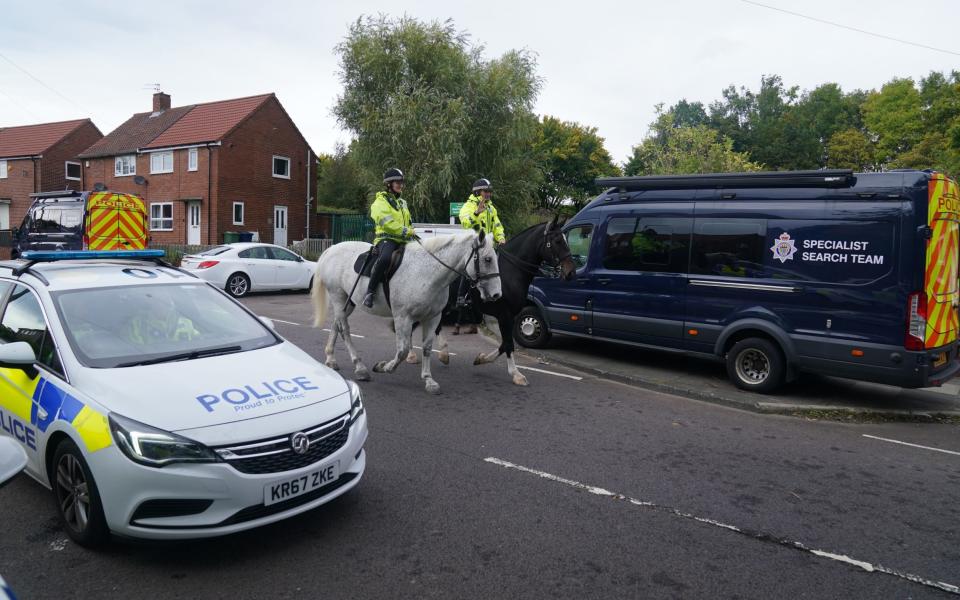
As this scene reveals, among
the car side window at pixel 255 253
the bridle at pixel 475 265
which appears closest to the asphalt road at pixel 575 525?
the bridle at pixel 475 265

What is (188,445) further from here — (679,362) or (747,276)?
(679,362)

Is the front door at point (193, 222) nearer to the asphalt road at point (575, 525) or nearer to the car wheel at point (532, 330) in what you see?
the car wheel at point (532, 330)

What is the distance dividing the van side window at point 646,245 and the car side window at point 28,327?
7.60 m

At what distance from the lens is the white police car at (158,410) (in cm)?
340

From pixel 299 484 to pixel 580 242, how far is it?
7.54 meters

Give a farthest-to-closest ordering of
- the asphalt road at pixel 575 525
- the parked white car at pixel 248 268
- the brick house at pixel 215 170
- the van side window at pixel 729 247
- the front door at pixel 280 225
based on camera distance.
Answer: the front door at pixel 280 225
the brick house at pixel 215 170
the parked white car at pixel 248 268
the van side window at pixel 729 247
the asphalt road at pixel 575 525

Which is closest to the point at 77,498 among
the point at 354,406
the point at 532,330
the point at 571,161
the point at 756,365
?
the point at 354,406

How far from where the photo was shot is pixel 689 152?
24188 millimetres

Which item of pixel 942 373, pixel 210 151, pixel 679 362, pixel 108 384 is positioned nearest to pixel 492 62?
pixel 210 151

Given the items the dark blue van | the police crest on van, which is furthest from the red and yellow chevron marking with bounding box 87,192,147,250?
the police crest on van

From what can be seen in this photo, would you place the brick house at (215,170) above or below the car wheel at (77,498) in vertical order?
above

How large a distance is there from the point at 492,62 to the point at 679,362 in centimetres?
2297

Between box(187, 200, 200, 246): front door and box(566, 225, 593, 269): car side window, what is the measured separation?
1228 inches

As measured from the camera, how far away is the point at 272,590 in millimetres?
3383
